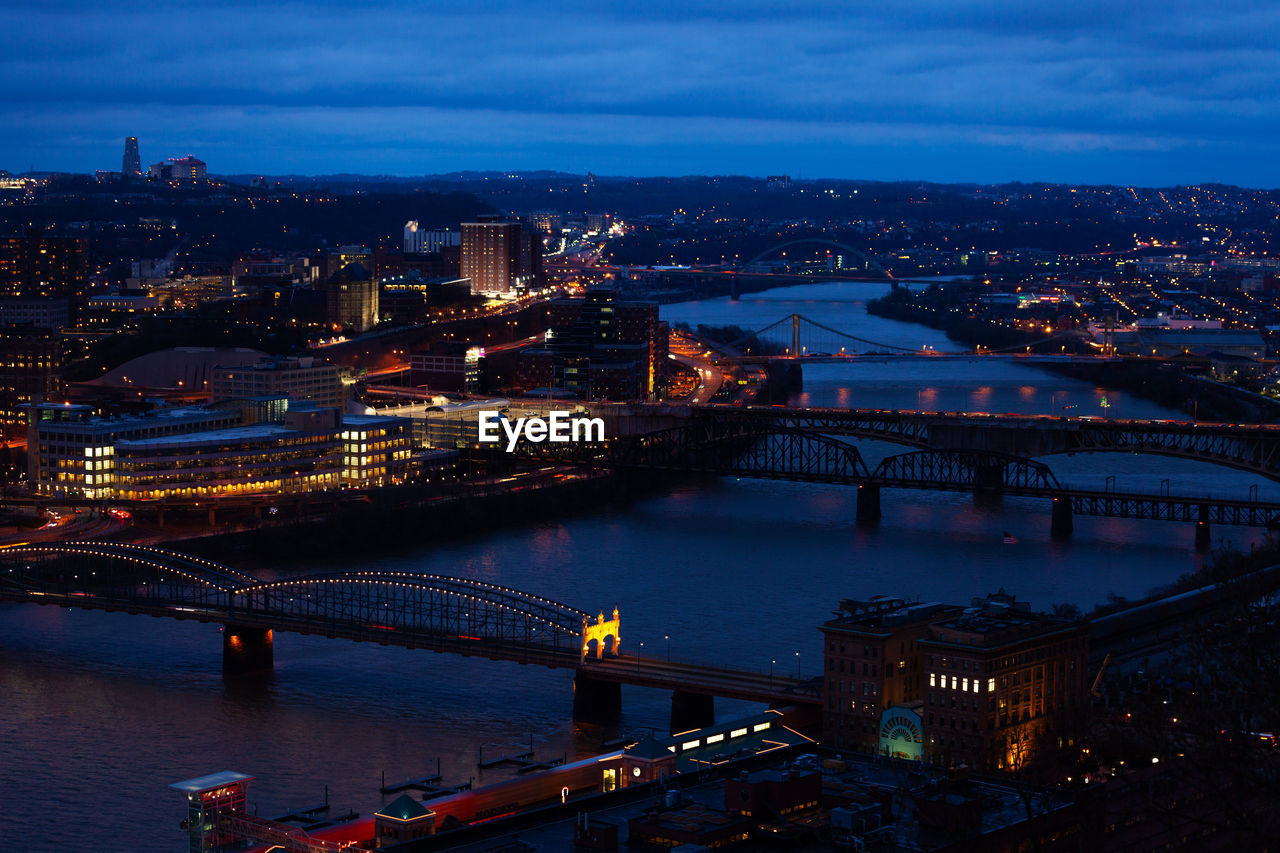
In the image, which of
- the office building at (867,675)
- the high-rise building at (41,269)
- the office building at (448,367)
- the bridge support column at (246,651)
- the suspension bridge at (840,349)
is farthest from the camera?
the high-rise building at (41,269)

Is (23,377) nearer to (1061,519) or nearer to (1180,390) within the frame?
(1061,519)

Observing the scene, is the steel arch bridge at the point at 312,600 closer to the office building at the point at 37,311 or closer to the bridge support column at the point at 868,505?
the bridge support column at the point at 868,505

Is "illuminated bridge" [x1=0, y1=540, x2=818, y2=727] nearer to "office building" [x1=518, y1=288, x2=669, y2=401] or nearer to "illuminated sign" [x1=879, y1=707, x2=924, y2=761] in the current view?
"illuminated sign" [x1=879, y1=707, x2=924, y2=761]

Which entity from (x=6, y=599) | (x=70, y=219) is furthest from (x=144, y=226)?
(x=6, y=599)

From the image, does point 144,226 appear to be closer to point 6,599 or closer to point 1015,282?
point 1015,282

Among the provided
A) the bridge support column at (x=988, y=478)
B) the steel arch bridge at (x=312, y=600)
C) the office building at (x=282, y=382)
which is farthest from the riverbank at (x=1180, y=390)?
the steel arch bridge at (x=312, y=600)

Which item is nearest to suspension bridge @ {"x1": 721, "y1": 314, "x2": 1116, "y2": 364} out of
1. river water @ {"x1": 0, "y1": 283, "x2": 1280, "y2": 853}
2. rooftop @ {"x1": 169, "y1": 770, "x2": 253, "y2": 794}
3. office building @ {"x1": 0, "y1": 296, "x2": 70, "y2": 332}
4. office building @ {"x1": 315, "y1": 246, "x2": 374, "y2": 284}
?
office building @ {"x1": 315, "y1": 246, "x2": 374, "y2": 284}

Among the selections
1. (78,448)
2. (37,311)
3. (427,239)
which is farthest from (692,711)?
(427,239)
